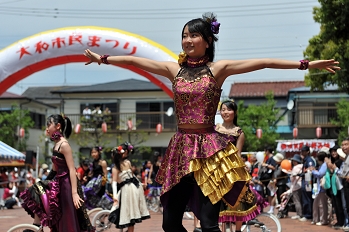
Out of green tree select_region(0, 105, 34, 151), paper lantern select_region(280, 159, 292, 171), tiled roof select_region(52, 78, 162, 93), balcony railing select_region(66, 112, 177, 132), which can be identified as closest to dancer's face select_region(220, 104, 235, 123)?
paper lantern select_region(280, 159, 292, 171)

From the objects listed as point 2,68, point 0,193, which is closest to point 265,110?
point 0,193

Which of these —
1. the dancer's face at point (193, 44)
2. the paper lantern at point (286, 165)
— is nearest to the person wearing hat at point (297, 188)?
the paper lantern at point (286, 165)

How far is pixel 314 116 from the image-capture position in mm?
44406

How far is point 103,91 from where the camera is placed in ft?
153

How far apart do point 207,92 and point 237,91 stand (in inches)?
1746

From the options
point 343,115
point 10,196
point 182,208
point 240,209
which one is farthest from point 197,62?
point 343,115

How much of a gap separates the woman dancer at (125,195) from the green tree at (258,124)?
28465mm

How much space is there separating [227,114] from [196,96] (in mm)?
3048

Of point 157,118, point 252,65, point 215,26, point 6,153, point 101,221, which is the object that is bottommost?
point 101,221

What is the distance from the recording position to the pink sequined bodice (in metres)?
5.17

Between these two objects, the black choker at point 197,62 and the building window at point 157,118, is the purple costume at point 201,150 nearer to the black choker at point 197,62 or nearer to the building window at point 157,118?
the black choker at point 197,62

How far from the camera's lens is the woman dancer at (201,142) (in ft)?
16.7

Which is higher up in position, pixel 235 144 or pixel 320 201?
pixel 235 144

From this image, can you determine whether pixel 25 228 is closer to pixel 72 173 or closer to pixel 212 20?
pixel 72 173
